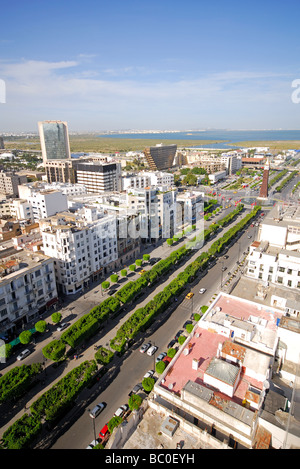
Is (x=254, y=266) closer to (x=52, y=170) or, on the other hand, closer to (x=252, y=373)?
(x=252, y=373)

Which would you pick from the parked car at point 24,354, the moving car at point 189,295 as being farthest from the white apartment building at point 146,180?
the parked car at point 24,354

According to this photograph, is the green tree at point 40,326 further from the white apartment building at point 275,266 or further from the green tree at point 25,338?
the white apartment building at point 275,266

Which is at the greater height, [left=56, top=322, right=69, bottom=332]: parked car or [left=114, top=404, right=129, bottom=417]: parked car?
[left=56, top=322, right=69, bottom=332]: parked car

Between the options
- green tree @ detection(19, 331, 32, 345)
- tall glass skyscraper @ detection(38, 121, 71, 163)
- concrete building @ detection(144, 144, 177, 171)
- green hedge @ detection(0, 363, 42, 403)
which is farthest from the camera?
concrete building @ detection(144, 144, 177, 171)

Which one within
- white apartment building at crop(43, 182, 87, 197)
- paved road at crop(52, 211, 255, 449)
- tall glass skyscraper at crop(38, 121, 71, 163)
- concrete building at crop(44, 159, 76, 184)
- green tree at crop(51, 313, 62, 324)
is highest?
tall glass skyscraper at crop(38, 121, 71, 163)

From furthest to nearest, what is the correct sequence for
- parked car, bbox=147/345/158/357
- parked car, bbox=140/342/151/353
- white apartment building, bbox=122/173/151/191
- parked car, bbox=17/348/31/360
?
white apartment building, bbox=122/173/151/191
parked car, bbox=140/342/151/353
parked car, bbox=147/345/158/357
parked car, bbox=17/348/31/360

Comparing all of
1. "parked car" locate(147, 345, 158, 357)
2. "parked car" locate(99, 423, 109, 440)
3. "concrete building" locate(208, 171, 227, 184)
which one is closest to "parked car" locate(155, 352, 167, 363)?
"parked car" locate(147, 345, 158, 357)

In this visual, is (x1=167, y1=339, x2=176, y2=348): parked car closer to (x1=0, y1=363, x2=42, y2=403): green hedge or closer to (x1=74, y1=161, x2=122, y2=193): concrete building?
(x1=0, y1=363, x2=42, y2=403): green hedge
